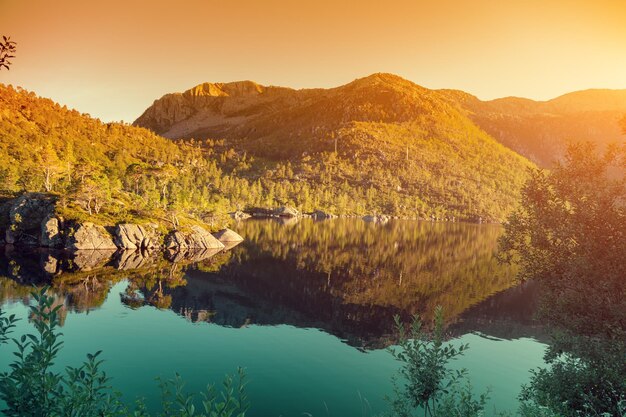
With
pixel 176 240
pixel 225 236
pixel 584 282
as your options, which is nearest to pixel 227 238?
pixel 225 236

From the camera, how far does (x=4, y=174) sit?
111 m

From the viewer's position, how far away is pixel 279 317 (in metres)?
52.7

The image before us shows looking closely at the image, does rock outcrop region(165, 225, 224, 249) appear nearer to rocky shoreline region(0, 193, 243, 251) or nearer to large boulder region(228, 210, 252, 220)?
rocky shoreline region(0, 193, 243, 251)

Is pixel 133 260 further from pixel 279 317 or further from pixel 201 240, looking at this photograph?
pixel 279 317

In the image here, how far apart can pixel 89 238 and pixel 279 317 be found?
57.3 m

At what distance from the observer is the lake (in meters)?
33.5

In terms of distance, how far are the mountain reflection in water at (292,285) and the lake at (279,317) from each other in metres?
0.31

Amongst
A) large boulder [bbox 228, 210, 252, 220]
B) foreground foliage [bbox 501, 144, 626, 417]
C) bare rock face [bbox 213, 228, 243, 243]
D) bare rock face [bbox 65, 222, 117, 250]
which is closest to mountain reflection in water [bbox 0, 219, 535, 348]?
bare rock face [bbox 65, 222, 117, 250]


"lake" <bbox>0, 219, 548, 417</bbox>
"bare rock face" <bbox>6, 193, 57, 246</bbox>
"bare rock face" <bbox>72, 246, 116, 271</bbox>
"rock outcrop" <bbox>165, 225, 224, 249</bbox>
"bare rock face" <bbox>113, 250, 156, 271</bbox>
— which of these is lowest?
"lake" <bbox>0, 219, 548, 417</bbox>

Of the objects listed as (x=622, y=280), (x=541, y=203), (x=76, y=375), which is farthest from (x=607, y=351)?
(x=76, y=375)

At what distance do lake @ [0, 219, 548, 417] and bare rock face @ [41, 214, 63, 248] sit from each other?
456cm

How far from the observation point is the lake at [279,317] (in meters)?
33.5

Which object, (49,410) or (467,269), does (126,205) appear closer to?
(467,269)

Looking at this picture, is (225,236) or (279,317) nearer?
(279,317)
